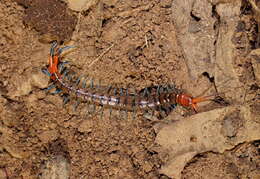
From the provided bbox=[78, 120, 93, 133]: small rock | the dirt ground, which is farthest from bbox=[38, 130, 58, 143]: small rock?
bbox=[78, 120, 93, 133]: small rock

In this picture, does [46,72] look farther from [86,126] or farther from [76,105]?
[86,126]

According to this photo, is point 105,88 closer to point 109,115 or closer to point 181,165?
point 109,115

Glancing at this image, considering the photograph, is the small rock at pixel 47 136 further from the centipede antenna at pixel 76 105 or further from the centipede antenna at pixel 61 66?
the centipede antenna at pixel 61 66

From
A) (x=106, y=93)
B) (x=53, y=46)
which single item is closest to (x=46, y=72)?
(x=53, y=46)

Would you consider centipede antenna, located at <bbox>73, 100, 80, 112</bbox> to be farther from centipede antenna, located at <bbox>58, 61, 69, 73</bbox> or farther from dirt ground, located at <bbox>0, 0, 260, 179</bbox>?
centipede antenna, located at <bbox>58, 61, 69, 73</bbox>

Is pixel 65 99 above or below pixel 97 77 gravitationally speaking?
below

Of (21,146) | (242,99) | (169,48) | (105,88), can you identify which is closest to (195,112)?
(242,99)
